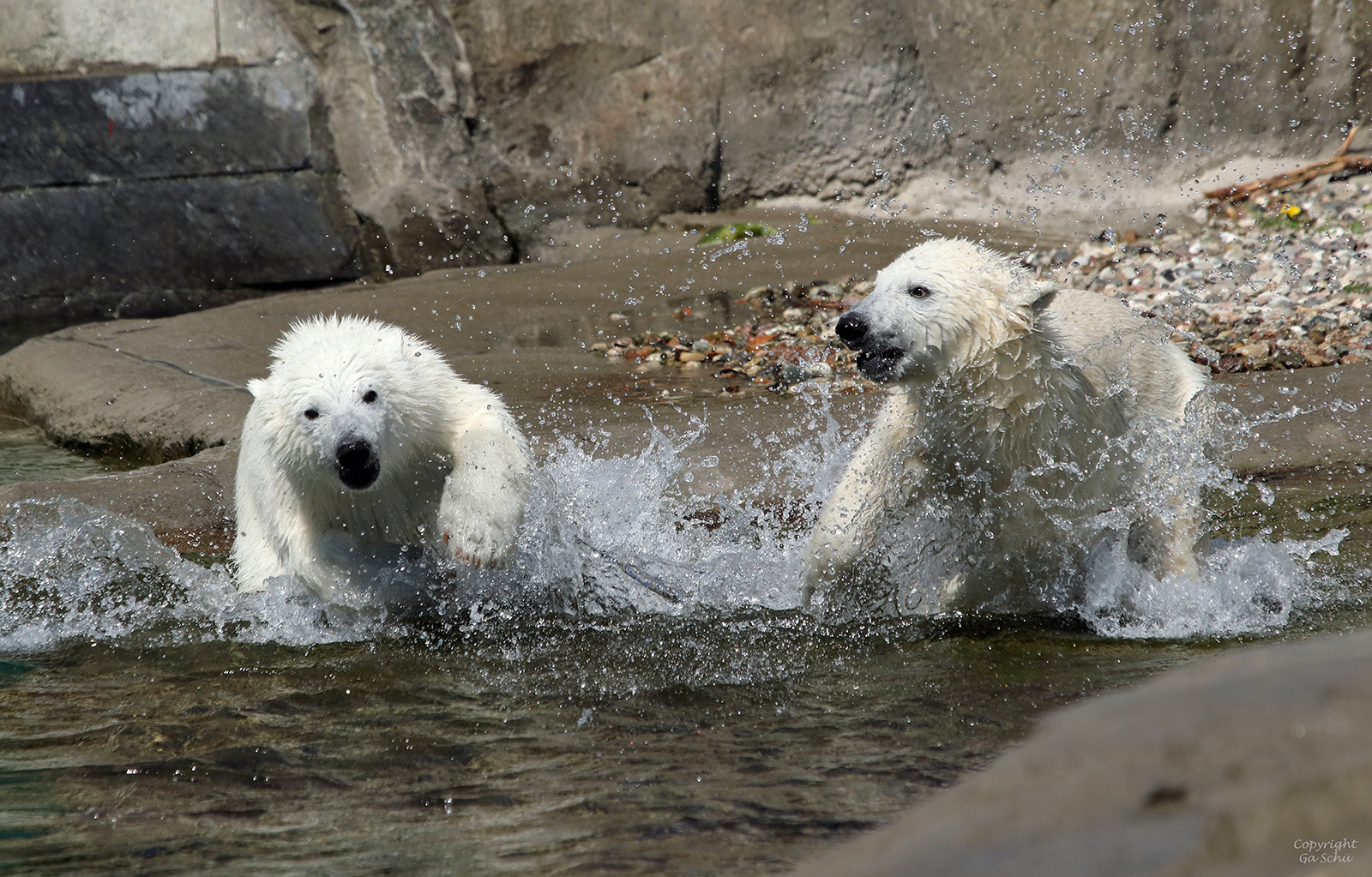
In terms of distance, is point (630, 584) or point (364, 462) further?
point (630, 584)

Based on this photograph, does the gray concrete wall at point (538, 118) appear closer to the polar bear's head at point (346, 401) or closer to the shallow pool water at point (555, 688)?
the shallow pool water at point (555, 688)

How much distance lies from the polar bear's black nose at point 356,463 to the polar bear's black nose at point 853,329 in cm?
119

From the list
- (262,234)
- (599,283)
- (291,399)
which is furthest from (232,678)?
(262,234)

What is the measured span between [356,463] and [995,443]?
5.18 feet

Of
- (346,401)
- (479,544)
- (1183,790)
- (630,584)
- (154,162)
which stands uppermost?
→ (154,162)

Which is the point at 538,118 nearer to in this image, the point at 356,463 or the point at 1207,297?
the point at 1207,297

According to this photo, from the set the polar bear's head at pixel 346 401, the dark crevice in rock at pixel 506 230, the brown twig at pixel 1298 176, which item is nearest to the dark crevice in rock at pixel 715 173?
the dark crevice in rock at pixel 506 230

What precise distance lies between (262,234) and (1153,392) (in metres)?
6.68

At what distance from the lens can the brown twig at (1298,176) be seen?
7.93m

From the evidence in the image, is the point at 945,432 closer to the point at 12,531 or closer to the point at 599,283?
the point at 12,531

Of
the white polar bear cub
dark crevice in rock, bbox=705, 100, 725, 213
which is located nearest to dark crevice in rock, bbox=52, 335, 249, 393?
the white polar bear cub

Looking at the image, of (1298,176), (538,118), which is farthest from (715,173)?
(1298,176)

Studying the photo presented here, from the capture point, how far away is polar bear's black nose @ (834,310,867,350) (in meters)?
3.09

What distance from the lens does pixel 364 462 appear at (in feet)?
9.94
